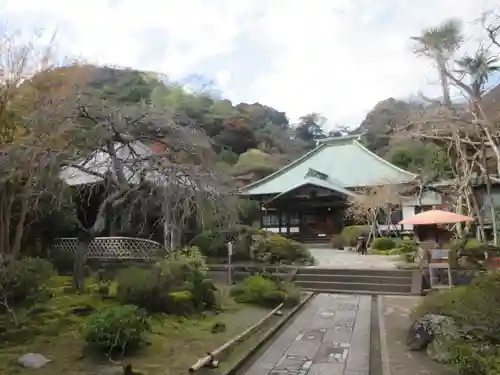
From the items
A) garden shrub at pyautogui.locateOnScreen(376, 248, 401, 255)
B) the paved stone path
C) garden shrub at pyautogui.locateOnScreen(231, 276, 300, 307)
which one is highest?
garden shrub at pyautogui.locateOnScreen(376, 248, 401, 255)

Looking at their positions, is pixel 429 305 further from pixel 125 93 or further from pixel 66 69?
pixel 125 93

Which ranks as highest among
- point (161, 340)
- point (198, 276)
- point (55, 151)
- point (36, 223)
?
point (55, 151)

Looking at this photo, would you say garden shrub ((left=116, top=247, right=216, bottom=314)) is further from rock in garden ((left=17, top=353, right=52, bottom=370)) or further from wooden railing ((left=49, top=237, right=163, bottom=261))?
wooden railing ((left=49, top=237, right=163, bottom=261))

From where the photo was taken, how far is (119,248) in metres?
14.1

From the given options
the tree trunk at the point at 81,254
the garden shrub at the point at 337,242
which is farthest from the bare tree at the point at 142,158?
the garden shrub at the point at 337,242

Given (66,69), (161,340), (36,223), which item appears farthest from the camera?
(66,69)

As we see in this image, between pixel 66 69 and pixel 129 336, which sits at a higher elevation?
pixel 66 69

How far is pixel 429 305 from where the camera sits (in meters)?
7.17

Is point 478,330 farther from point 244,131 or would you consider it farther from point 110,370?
point 244,131

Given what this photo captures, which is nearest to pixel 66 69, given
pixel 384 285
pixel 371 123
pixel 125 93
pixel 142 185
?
pixel 142 185

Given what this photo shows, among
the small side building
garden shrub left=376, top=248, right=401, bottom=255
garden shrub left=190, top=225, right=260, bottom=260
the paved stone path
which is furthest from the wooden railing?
the small side building

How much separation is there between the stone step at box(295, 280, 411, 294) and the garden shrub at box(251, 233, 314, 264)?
7.61 feet

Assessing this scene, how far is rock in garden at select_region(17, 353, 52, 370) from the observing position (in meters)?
5.48

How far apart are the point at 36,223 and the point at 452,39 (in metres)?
14.6
